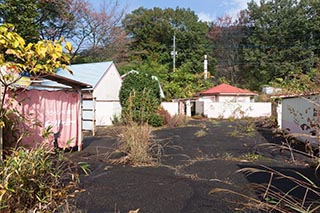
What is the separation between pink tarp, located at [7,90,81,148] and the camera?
683 cm

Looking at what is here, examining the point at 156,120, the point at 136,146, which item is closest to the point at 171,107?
the point at 156,120

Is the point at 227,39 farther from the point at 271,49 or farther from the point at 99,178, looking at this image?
the point at 99,178

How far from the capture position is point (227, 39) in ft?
110

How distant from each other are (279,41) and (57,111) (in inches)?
1136

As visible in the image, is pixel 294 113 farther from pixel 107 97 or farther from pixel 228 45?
pixel 228 45

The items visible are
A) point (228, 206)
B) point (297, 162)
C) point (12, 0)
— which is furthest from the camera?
point (12, 0)

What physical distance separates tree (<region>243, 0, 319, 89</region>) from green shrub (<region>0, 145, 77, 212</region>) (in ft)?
97.3

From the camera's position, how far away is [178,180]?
16.3ft

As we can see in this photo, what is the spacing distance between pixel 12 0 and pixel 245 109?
18.4 meters

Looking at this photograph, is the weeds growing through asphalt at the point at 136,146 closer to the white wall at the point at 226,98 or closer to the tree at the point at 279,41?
the white wall at the point at 226,98

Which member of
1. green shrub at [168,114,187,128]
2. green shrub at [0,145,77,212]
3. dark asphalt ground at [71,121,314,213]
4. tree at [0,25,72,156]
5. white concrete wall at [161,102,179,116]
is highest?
tree at [0,25,72,156]

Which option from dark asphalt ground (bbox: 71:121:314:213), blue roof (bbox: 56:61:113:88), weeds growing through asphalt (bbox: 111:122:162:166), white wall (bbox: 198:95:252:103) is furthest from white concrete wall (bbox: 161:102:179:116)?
weeds growing through asphalt (bbox: 111:122:162:166)

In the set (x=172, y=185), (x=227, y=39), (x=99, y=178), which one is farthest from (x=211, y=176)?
(x=227, y=39)

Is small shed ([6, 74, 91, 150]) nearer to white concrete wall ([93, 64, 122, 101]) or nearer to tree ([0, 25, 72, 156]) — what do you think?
tree ([0, 25, 72, 156])
